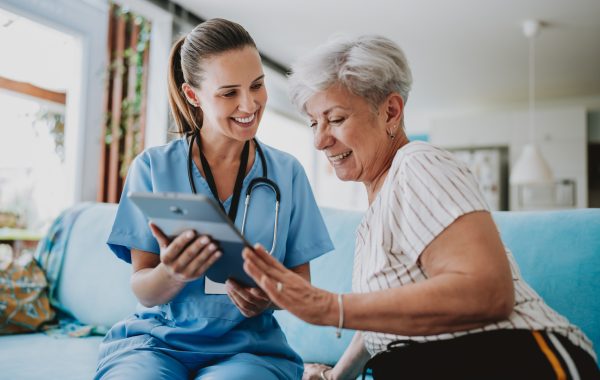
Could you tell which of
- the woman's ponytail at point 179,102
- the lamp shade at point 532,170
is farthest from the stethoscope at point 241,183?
the lamp shade at point 532,170

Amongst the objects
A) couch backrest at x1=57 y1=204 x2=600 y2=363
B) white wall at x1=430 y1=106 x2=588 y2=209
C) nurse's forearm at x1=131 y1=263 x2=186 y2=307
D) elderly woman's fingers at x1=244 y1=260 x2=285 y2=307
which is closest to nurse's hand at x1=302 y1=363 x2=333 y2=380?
couch backrest at x1=57 y1=204 x2=600 y2=363

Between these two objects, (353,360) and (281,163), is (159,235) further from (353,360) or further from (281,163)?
(353,360)

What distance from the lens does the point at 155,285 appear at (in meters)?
1.14

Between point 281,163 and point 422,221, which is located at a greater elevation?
point 281,163

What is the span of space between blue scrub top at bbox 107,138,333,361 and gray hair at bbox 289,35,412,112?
0.32 metres

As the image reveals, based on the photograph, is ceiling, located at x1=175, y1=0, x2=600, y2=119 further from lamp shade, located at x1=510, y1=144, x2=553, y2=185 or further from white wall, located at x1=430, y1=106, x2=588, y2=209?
lamp shade, located at x1=510, y1=144, x2=553, y2=185

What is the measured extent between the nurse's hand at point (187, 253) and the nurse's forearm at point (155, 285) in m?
0.09

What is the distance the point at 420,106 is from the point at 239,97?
736 cm

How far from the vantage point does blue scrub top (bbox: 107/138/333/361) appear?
1244mm

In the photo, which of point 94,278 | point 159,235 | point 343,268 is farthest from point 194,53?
point 94,278

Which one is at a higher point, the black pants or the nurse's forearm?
the nurse's forearm

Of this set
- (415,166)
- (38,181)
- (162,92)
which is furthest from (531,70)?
(415,166)

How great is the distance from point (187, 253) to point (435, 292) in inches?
18.0

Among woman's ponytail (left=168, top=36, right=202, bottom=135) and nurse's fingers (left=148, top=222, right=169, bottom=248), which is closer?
nurse's fingers (left=148, top=222, right=169, bottom=248)
